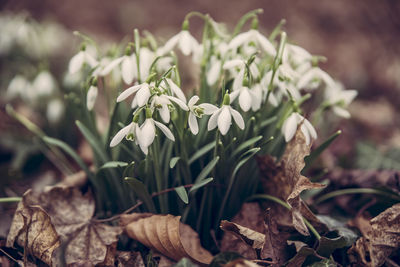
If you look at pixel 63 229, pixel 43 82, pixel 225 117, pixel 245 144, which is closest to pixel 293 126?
pixel 245 144

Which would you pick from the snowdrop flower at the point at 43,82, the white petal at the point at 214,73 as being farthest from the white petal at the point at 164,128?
the snowdrop flower at the point at 43,82

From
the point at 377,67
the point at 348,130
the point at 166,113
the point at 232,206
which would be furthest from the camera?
the point at 377,67

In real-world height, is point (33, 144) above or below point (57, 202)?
above

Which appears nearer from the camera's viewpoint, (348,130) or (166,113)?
(166,113)

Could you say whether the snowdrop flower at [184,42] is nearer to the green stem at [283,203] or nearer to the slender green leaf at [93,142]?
the slender green leaf at [93,142]

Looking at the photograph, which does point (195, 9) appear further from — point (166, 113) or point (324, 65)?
point (166, 113)

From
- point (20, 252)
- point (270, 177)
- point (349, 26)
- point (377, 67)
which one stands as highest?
point (349, 26)

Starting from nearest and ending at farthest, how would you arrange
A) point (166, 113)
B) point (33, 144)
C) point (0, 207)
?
point (166, 113) < point (0, 207) < point (33, 144)

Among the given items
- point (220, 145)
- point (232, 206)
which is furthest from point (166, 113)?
point (232, 206)
